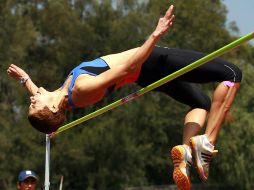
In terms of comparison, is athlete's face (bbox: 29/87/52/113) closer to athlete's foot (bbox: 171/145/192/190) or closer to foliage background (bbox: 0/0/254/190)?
athlete's foot (bbox: 171/145/192/190)

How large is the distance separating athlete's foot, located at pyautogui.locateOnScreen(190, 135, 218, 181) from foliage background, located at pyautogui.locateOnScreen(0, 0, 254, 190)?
2905cm

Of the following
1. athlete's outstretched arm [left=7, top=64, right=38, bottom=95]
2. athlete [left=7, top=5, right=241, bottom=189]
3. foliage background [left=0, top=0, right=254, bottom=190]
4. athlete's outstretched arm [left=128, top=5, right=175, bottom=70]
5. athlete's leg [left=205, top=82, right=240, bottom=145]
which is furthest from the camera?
foliage background [left=0, top=0, right=254, bottom=190]

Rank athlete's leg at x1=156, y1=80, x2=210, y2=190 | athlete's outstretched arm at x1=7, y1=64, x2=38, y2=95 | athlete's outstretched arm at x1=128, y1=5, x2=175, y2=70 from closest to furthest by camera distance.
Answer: athlete's outstretched arm at x1=128, y1=5, x2=175, y2=70, athlete's leg at x1=156, y1=80, x2=210, y2=190, athlete's outstretched arm at x1=7, y1=64, x2=38, y2=95

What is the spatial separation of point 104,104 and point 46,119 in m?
31.6

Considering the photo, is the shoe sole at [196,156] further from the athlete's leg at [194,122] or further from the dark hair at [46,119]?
the dark hair at [46,119]

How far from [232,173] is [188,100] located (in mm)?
29752

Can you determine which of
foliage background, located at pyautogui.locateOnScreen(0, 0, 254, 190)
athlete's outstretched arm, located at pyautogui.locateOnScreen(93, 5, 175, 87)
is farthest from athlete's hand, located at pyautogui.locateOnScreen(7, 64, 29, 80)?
foliage background, located at pyautogui.locateOnScreen(0, 0, 254, 190)

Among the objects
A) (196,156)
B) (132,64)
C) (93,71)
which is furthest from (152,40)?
(196,156)

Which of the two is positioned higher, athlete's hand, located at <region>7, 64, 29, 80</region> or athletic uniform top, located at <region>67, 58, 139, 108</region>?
athlete's hand, located at <region>7, 64, 29, 80</region>

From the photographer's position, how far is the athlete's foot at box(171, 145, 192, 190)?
17.6ft

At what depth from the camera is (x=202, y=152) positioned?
17.8 feet

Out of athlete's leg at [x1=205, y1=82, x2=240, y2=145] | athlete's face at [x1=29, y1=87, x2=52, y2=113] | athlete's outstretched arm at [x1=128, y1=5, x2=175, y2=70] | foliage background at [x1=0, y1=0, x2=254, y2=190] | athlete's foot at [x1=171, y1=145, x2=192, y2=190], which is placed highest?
foliage background at [x1=0, y1=0, x2=254, y2=190]

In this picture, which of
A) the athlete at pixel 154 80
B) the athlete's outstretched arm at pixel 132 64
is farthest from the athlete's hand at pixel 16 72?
the athlete's outstretched arm at pixel 132 64

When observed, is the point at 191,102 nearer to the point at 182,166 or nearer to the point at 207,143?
the point at 207,143
